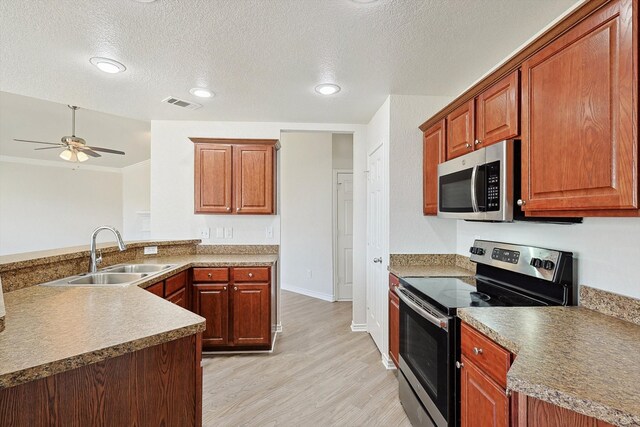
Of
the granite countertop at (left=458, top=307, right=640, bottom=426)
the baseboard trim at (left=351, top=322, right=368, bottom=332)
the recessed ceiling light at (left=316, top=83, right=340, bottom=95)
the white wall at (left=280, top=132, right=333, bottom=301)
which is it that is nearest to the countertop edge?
the granite countertop at (left=458, top=307, right=640, bottom=426)

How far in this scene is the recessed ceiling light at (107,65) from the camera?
212 centimetres

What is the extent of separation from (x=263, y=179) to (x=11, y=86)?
2165 millimetres

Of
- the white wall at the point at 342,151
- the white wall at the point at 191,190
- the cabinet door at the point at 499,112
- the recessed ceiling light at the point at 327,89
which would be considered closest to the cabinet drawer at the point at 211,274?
the white wall at the point at 191,190

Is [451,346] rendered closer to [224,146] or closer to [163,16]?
[163,16]

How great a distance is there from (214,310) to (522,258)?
2.54 m

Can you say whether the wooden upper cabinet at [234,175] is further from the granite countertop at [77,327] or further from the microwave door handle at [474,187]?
the microwave door handle at [474,187]

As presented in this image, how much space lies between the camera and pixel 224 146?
10.8ft

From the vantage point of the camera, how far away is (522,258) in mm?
1735

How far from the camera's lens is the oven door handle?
153 cm

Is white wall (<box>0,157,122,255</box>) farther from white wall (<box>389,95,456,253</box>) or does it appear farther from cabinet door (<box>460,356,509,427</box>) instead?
cabinet door (<box>460,356,509,427</box>)

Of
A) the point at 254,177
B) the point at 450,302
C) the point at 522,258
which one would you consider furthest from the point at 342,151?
the point at 450,302

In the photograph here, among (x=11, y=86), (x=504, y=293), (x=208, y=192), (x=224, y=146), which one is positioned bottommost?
(x=504, y=293)

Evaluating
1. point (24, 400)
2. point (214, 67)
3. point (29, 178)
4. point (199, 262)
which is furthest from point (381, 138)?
point (29, 178)

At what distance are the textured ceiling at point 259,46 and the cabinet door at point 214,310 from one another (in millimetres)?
1791
